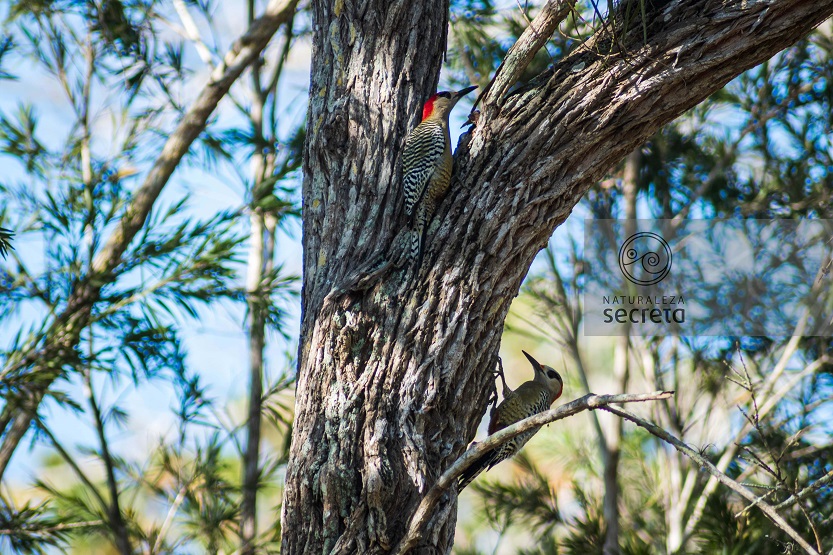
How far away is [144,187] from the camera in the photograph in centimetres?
386

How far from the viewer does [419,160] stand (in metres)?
2.57

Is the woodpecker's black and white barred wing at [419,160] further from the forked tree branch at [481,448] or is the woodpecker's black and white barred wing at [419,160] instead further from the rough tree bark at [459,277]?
the forked tree branch at [481,448]

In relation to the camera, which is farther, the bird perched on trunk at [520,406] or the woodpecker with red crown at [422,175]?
Answer: the bird perched on trunk at [520,406]

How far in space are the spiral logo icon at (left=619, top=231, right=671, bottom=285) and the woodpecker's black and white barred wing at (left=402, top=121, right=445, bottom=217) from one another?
2128 millimetres

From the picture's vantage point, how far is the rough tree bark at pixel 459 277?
84.3 inches

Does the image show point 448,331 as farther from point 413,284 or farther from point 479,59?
point 479,59

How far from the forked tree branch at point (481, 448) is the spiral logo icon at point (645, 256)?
2774mm

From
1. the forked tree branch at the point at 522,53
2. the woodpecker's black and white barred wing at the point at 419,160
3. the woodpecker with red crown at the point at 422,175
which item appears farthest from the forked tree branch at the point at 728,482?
the forked tree branch at the point at 522,53

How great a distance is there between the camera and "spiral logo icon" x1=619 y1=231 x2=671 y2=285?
15.5ft

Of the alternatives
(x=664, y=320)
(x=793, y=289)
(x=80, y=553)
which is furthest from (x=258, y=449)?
(x=80, y=553)

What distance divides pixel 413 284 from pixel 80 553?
954 cm

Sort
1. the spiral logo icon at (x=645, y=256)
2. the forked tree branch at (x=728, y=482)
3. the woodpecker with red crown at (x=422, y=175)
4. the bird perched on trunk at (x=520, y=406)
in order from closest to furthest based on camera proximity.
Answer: the forked tree branch at (x=728, y=482) < the woodpecker with red crown at (x=422, y=175) < the bird perched on trunk at (x=520, y=406) < the spiral logo icon at (x=645, y=256)

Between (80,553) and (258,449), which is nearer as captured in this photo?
(258,449)

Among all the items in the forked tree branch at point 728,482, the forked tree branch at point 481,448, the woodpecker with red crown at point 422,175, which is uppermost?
the woodpecker with red crown at point 422,175
